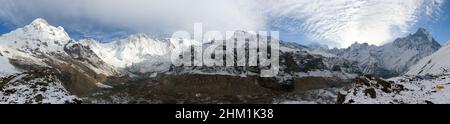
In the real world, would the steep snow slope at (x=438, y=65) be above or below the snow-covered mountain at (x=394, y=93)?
above

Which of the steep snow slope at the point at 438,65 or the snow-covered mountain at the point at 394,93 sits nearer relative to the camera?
the snow-covered mountain at the point at 394,93

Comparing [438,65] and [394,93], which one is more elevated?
[438,65]

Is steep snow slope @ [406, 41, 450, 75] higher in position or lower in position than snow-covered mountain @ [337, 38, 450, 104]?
higher

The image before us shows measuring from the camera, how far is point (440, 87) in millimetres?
47125

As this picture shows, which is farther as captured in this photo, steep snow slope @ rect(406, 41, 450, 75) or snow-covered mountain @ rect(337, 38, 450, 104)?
steep snow slope @ rect(406, 41, 450, 75)

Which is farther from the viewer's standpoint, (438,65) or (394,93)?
(438,65)
